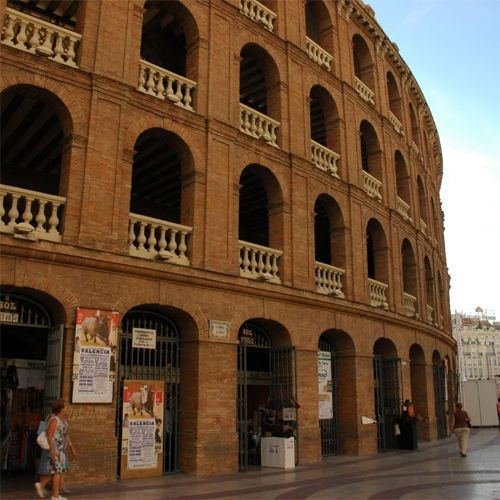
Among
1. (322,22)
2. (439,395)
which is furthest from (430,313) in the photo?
(322,22)

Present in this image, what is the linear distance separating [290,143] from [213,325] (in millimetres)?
6404

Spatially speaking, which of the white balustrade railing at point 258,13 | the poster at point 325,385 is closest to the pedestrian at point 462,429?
the poster at point 325,385

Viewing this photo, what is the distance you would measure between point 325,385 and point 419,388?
8252 millimetres

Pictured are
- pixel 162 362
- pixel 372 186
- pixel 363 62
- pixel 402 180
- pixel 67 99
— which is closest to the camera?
pixel 67 99

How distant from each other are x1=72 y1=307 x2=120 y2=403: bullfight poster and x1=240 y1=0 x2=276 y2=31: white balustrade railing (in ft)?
33.0

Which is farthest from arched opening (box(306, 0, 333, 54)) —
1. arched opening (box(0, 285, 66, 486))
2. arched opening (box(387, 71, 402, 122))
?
arched opening (box(0, 285, 66, 486))

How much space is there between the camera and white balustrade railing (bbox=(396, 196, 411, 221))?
2350 cm

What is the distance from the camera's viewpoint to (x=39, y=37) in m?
12.4

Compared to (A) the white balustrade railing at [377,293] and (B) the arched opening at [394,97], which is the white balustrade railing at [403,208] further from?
(B) the arched opening at [394,97]

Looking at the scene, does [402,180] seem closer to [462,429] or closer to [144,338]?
[462,429]

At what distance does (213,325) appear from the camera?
1366 centimetres

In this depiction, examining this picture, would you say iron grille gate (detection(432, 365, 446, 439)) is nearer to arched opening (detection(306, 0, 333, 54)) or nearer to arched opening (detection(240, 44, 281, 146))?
arched opening (detection(240, 44, 281, 146))

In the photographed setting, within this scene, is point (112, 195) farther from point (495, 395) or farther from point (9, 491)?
point (495, 395)

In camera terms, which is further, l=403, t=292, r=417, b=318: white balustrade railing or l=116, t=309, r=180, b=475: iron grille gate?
l=403, t=292, r=417, b=318: white balustrade railing
